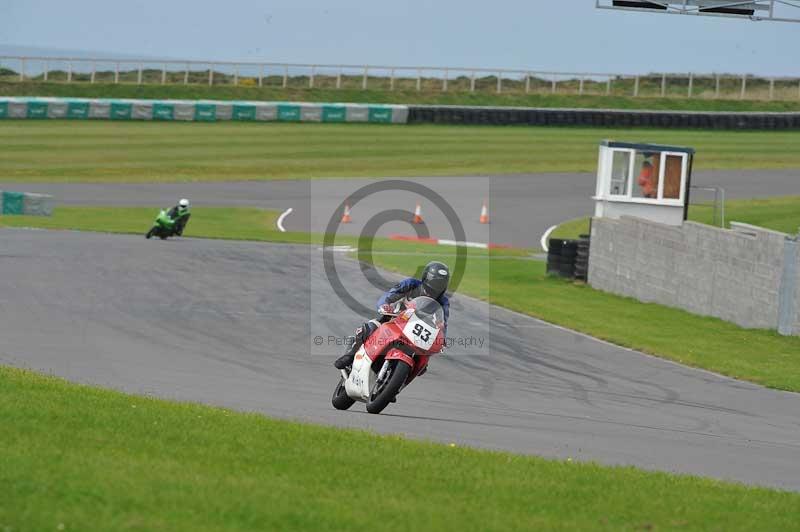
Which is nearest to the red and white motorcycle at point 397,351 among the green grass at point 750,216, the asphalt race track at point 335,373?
the asphalt race track at point 335,373

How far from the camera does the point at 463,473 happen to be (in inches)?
321

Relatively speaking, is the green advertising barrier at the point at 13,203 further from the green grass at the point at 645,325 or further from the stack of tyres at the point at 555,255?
the stack of tyres at the point at 555,255

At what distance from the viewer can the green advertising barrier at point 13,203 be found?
122ft

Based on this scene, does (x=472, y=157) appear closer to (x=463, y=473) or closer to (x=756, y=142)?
(x=756, y=142)

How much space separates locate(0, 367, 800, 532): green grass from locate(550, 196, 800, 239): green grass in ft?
89.0

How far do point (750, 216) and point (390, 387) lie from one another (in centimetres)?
2969

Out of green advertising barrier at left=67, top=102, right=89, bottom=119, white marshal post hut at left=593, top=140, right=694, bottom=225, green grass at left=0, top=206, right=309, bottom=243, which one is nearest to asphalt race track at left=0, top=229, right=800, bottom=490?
white marshal post hut at left=593, top=140, right=694, bottom=225

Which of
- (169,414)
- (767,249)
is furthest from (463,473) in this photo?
(767,249)

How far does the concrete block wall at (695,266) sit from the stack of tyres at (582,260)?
0.15 metres

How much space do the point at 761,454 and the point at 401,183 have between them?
39.2 m

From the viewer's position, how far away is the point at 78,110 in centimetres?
→ 6025

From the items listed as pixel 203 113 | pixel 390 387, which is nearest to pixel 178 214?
pixel 390 387

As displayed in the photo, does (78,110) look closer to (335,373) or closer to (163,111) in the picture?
(163,111)

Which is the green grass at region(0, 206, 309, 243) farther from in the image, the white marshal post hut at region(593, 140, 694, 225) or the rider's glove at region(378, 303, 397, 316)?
the rider's glove at region(378, 303, 397, 316)
